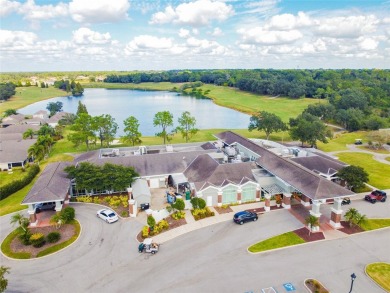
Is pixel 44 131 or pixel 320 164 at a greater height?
pixel 44 131

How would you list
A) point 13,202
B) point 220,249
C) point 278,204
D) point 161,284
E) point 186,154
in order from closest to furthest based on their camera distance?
point 161,284
point 220,249
point 278,204
point 13,202
point 186,154

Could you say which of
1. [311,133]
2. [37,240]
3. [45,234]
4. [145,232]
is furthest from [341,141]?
[37,240]

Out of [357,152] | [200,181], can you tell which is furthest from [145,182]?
[357,152]

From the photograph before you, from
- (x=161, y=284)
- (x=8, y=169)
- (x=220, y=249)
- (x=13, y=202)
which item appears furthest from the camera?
(x=8, y=169)

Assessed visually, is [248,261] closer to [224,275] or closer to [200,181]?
[224,275]

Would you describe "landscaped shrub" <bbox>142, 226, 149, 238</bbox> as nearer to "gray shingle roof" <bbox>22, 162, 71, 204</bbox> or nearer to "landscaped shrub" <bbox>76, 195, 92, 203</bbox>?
"gray shingle roof" <bbox>22, 162, 71, 204</bbox>

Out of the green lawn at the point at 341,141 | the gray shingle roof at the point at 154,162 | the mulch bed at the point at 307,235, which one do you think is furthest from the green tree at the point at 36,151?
the green lawn at the point at 341,141

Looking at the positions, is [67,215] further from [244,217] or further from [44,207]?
[244,217]
